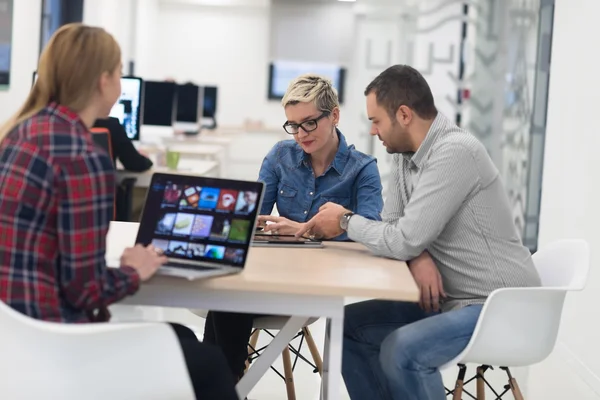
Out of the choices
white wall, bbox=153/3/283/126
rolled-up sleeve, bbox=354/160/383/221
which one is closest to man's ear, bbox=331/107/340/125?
rolled-up sleeve, bbox=354/160/383/221

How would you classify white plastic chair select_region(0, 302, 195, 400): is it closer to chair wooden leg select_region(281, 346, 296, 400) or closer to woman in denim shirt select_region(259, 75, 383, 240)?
woman in denim shirt select_region(259, 75, 383, 240)

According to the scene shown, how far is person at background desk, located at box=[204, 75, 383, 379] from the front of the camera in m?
3.02

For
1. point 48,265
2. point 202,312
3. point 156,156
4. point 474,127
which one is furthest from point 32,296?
point 474,127

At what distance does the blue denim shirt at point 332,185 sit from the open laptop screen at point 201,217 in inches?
36.6

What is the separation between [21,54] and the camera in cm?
693

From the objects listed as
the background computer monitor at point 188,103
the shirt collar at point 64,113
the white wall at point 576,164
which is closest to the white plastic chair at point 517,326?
the shirt collar at point 64,113

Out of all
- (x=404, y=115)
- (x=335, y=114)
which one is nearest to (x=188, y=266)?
(x=404, y=115)

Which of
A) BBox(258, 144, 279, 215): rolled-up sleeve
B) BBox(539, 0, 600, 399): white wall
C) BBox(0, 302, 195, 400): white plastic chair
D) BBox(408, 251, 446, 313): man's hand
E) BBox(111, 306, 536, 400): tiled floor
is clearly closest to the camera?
BBox(0, 302, 195, 400): white plastic chair

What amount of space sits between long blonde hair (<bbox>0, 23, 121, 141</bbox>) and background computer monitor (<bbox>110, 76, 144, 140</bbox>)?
3535mm

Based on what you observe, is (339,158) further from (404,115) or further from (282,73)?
(282,73)

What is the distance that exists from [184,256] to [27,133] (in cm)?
50

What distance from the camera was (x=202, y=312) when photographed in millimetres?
3066

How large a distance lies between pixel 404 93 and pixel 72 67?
3.23ft

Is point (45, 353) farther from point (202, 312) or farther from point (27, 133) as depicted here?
point (202, 312)
